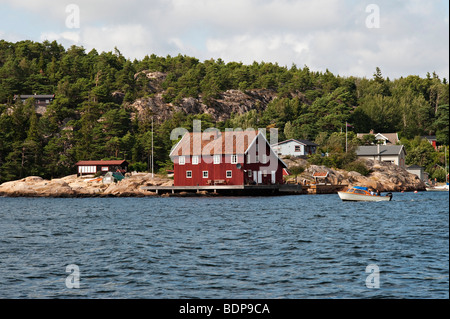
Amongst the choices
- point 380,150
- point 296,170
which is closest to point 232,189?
point 296,170

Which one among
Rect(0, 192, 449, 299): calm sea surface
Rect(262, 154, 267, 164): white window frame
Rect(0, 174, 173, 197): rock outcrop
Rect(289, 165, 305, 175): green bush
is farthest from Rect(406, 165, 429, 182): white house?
Rect(0, 192, 449, 299): calm sea surface

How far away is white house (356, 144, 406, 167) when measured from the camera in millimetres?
99125

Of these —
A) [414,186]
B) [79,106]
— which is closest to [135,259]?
[414,186]

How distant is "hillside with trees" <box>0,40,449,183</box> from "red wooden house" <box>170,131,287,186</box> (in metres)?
19.8

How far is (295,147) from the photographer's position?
10244 centimetres

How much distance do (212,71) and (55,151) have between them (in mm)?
77968

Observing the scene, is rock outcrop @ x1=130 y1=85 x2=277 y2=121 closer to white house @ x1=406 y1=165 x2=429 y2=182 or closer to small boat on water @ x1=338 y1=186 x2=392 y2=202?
white house @ x1=406 y1=165 x2=429 y2=182

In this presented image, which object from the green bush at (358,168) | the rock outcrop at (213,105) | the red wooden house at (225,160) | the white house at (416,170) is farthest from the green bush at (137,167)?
the white house at (416,170)

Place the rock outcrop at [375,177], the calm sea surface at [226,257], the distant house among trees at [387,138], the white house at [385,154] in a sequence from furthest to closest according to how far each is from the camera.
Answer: the distant house among trees at [387,138]
the white house at [385,154]
the rock outcrop at [375,177]
the calm sea surface at [226,257]

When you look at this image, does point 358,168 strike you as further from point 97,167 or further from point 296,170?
point 97,167

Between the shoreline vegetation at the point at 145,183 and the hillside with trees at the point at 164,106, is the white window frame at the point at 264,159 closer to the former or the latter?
the shoreline vegetation at the point at 145,183

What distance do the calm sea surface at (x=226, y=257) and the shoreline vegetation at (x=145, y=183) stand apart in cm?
3477

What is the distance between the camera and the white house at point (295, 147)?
10181 centimetres

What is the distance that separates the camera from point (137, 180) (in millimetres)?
74625
